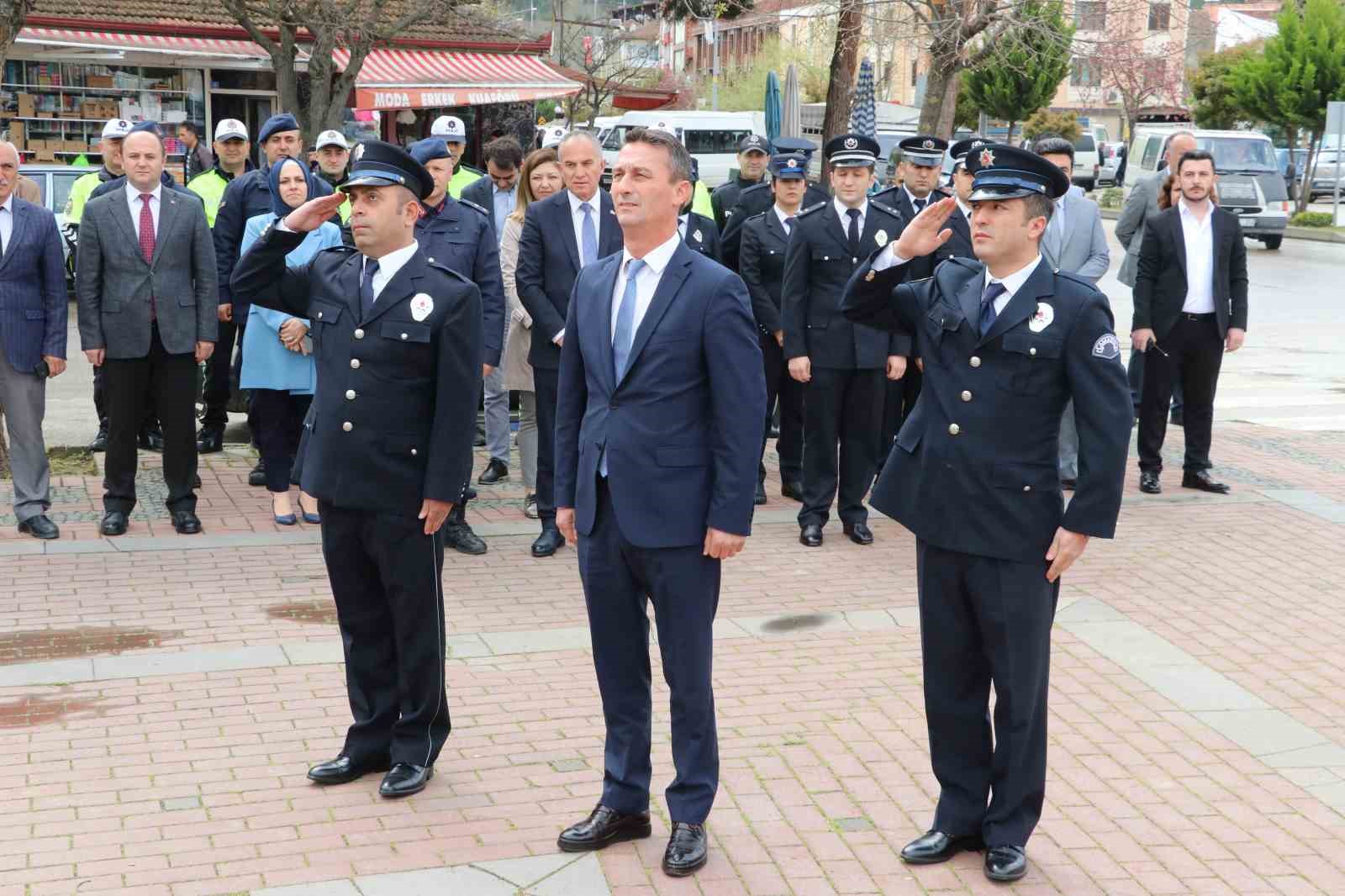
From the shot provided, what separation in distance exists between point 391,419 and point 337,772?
3.96 ft

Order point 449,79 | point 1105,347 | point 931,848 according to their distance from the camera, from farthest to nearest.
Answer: point 449,79 < point 931,848 < point 1105,347

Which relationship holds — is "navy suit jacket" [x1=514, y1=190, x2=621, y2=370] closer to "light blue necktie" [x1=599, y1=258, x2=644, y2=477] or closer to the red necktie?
the red necktie

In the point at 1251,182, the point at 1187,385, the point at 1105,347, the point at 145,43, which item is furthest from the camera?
the point at 1251,182

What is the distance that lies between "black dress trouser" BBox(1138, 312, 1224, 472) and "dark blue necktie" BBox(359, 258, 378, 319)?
6297mm

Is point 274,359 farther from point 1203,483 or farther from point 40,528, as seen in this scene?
point 1203,483

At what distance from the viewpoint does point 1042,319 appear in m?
4.35

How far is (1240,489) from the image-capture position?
10.1 meters

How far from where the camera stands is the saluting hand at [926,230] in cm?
429

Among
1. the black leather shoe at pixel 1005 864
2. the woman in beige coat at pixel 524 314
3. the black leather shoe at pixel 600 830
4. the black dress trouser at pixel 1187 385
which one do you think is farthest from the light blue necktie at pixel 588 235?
the black leather shoe at pixel 1005 864

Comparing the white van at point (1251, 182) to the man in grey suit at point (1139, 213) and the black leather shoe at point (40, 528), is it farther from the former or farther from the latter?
the black leather shoe at point (40, 528)

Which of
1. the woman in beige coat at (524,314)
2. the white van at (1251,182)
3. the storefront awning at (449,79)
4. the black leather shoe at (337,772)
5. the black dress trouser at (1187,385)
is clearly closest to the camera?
the black leather shoe at (337,772)

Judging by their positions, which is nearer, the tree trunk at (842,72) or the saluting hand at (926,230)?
the saluting hand at (926,230)

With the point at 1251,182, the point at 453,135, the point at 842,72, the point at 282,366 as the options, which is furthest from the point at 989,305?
the point at 1251,182

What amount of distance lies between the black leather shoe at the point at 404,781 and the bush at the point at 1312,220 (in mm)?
34916
